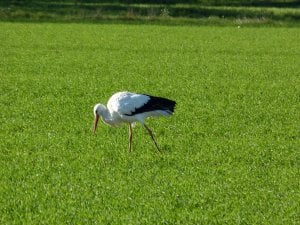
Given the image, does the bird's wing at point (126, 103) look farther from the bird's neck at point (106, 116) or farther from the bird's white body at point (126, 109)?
the bird's neck at point (106, 116)

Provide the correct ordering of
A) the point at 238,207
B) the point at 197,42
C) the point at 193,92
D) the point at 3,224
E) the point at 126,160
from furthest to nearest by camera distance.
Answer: the point at 197,42, the point at 193,92, the point at 126,160, the point at 238,207, the point at 3,224

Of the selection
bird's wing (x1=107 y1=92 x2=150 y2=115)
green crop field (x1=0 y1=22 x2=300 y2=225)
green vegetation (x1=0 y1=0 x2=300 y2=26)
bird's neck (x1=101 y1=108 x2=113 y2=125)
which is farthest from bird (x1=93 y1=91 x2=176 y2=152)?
→ green vegetation (x1=0 y1=0 x2=300 y2=26)

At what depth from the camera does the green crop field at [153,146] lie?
26.6 ft

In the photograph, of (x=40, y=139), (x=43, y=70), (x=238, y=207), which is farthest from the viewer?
(x=43, y=70)

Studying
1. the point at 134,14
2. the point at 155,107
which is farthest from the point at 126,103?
the point at 134,14

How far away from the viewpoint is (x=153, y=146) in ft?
37.6

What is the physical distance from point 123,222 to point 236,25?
39.0 meters

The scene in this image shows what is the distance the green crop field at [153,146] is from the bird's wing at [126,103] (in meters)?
0.70

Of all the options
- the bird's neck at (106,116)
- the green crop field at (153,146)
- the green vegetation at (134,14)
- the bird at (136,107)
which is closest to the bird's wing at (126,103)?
the bird at (136,107)

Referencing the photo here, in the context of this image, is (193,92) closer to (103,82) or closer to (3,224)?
(103,82)

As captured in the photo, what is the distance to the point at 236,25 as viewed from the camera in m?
45.5

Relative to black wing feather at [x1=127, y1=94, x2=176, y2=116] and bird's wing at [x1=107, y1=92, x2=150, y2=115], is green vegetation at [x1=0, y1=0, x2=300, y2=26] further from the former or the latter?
black wing feather at [x1=127, y1=94, x2=176, y2=116]

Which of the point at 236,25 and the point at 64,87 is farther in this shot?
the point at 236,25

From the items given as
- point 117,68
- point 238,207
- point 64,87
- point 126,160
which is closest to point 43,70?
point 117,68
